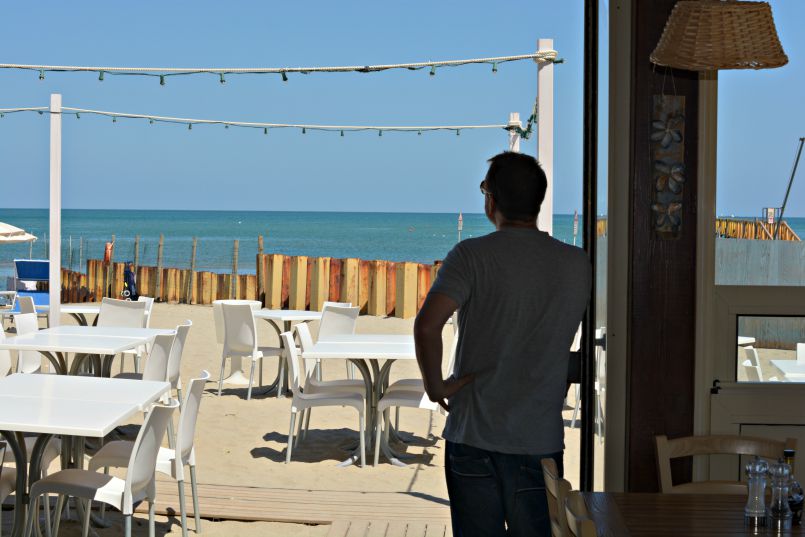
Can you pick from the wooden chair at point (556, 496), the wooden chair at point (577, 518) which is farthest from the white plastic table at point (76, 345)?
the wooden chair at point (577, 518)

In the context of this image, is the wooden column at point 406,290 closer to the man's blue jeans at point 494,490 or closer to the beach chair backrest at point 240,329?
the beach chair backrest at point 240,329

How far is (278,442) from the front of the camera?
6.57 metres

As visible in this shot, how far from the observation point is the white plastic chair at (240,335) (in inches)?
316

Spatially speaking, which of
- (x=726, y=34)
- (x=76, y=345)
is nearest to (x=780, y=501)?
(x=726, y=34)

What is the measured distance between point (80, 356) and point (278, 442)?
4.63ft

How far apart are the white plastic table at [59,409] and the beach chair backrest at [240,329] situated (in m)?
3.64

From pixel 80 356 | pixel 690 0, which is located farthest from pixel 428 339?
pixel 80 356

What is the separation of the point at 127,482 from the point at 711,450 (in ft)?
6.26

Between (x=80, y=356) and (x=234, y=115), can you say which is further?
(x=234, y=115)

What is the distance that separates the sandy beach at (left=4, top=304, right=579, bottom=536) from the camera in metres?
4.60

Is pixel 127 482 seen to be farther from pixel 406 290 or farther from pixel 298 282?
pixel 298 282

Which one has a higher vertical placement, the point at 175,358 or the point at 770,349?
the point at 770,349

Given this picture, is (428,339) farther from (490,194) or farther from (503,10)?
(503,10)

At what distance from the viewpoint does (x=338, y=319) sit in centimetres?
774
